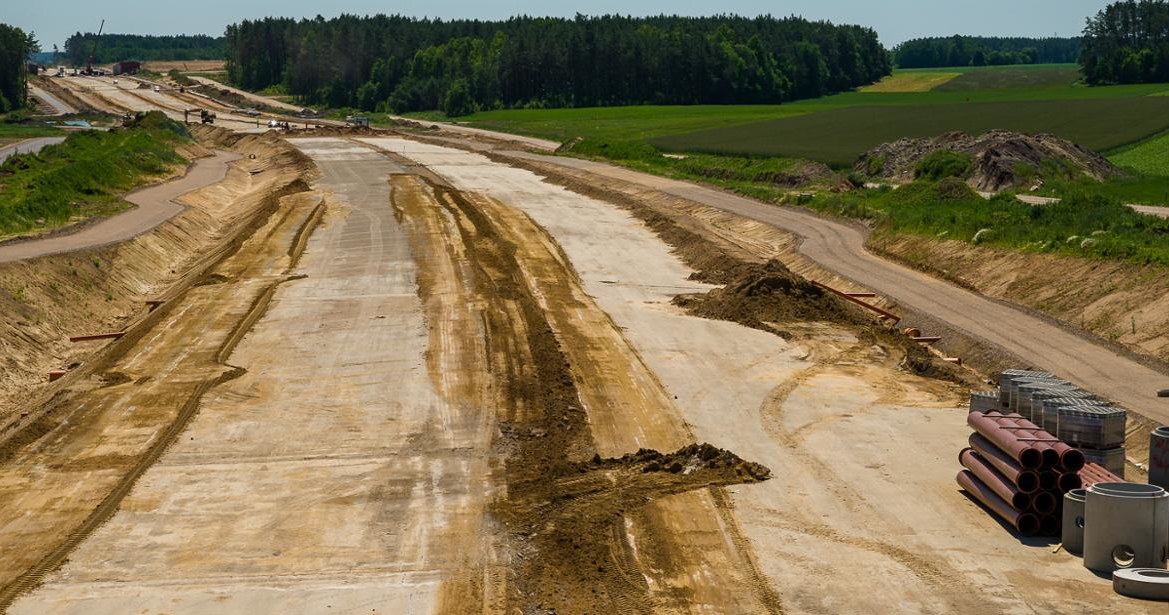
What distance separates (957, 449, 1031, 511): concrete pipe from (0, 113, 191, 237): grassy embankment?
116 feet

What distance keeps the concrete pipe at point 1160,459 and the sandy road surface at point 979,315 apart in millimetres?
5824

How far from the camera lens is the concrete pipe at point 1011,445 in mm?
18281

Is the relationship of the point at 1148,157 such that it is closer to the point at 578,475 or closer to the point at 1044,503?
the point at 1044,503

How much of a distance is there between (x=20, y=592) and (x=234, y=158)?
87115 mm

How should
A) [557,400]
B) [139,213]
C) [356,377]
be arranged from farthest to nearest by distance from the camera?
[139,213] < [356,377] < [557,400]

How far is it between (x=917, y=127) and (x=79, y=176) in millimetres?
62941

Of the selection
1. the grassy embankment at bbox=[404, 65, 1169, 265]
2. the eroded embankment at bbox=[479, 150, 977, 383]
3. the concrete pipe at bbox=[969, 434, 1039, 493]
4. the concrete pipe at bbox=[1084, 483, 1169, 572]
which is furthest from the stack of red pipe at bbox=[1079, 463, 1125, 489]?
the grassy embankment at bbox=[404, 65, 1169, 265]

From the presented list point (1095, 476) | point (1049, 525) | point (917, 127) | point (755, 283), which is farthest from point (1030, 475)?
point (917, 127)

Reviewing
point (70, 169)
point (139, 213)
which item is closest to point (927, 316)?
point (139, 213)

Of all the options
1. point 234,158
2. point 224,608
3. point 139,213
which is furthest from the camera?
point 234,158

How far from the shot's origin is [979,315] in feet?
121

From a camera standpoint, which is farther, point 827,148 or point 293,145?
point 293,145

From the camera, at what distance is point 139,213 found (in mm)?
56344

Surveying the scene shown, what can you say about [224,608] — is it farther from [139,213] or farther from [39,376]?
[139,213]
